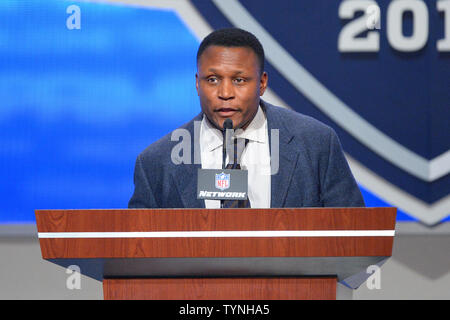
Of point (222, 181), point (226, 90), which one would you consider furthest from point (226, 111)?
point (222, 181)

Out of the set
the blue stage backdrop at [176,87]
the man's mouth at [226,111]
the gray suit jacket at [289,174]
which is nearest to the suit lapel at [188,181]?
the gray suit jacket at [289,174]

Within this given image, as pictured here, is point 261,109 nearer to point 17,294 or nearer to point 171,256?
point 171,256

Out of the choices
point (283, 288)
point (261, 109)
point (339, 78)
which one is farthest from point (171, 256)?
point (339, 78)

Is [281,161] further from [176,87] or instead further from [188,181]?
[176,87]

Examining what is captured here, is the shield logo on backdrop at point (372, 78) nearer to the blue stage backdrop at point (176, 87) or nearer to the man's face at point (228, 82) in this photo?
the blue stage backdrop at point (176, 87)

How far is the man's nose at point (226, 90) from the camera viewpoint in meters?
2.03

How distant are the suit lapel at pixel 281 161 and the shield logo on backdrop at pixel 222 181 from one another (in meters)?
0.52

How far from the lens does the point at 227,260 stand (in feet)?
4.37

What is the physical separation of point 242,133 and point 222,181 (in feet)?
2.28

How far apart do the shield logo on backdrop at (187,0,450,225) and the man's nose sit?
1180 mm

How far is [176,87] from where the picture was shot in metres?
3.24

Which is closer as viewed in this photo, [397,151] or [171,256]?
[171,256]

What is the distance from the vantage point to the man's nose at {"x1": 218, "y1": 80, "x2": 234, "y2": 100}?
2.03 metres
